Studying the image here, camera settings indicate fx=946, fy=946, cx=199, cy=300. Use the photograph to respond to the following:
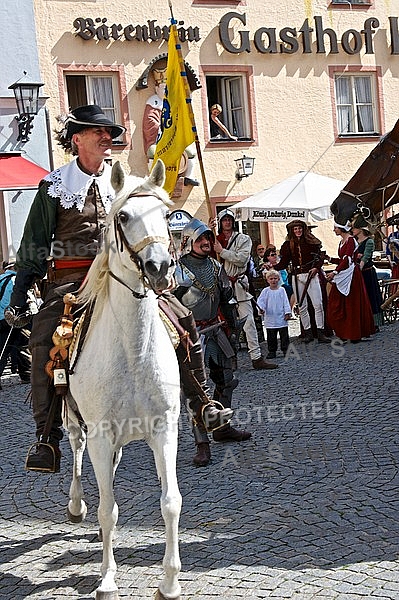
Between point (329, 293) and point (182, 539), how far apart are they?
9791 mm

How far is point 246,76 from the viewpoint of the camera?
859 inches

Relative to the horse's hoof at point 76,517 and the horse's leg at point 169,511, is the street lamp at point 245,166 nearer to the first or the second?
the horse's hoof at point 76,517

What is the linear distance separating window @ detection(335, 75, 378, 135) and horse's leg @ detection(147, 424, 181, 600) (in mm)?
19304

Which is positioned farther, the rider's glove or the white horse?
the rider's glove

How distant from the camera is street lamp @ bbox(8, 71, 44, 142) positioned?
17.4 metres

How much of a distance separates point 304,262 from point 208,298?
7019mm

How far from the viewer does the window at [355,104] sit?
23.2 metres

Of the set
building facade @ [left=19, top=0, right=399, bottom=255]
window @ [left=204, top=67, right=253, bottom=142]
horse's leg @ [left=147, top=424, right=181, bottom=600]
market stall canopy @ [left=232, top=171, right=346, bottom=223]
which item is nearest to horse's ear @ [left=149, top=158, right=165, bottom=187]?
horse's leg @ [left=147, top=424, right=181, bottom=600]

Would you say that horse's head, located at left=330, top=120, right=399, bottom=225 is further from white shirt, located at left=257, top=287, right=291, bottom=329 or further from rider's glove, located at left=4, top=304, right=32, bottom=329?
white shirt, located at left=257, top=287, right=291, bottom=329

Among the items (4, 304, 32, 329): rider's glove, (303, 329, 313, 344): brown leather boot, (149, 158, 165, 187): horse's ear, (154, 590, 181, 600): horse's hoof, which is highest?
(149, 158, 165, 187): horse's ear

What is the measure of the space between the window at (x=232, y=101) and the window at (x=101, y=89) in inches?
90.7

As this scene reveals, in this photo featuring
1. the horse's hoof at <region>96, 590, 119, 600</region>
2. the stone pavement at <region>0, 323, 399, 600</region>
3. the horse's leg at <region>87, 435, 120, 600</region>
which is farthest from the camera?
the stone pavement at <region>0, 323, 399, 600</region>

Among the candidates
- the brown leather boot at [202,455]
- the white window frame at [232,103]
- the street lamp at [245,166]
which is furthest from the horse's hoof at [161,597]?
the white window frame at [232,103]

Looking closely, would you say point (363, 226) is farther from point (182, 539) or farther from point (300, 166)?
point (300, 166)
